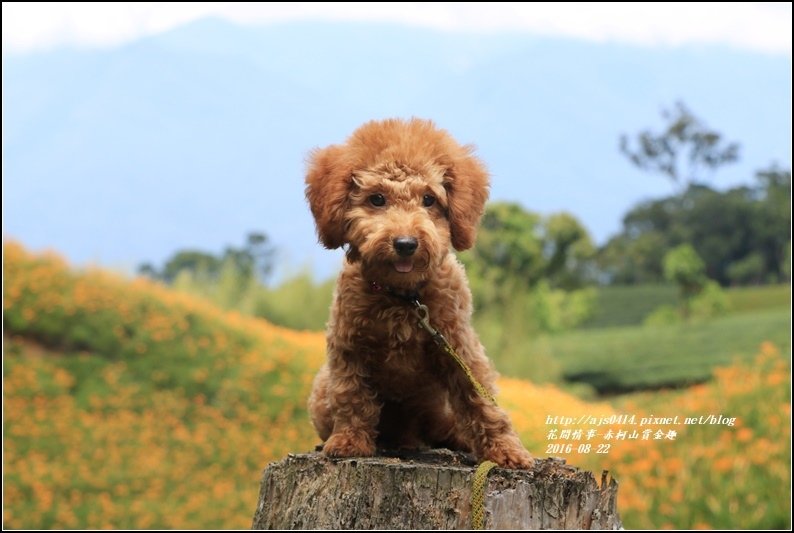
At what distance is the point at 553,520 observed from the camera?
3.59 meters

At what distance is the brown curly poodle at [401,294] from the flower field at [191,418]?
4409 millimetres

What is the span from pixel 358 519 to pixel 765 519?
4735mm

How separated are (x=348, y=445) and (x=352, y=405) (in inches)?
6.6

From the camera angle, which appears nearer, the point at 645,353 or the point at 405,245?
the point at 405,245

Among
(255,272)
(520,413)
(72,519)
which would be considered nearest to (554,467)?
(520,413)

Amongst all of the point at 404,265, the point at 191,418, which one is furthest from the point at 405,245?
the point at 191,418

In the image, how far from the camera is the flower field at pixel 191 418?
7984 millimetres

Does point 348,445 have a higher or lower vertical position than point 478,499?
higher

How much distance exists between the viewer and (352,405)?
3.84 m

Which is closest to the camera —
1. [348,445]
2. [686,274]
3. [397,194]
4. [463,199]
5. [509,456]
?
[397,194]

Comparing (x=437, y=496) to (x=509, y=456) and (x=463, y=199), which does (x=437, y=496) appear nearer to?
(x=509, y=456)

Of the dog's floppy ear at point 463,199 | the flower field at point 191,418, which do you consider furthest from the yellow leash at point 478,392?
the flower field at point 191,418

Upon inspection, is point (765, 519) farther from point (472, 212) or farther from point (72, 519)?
point (72, 519)

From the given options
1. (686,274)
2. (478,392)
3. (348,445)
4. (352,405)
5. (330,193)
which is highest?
(686,274)
